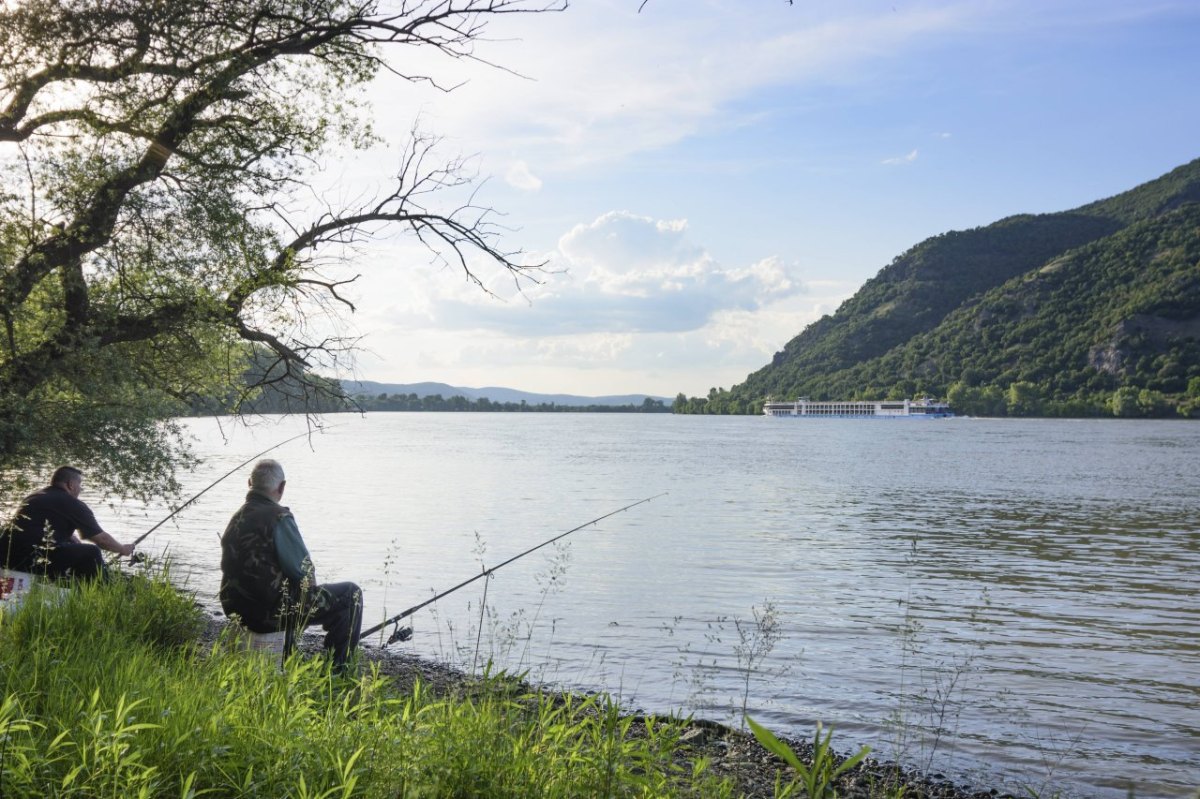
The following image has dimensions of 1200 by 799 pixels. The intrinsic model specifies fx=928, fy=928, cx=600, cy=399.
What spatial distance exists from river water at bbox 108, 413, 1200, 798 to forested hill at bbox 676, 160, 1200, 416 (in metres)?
110

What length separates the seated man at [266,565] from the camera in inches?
249

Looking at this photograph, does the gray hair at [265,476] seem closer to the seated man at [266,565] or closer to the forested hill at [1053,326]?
the seated man at [266,565]

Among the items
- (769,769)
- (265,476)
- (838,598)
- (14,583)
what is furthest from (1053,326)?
(14,583)

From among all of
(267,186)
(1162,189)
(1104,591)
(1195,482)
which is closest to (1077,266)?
(1162,189)

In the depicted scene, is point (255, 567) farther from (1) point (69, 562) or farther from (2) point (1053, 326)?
(2) point (1053, 326)

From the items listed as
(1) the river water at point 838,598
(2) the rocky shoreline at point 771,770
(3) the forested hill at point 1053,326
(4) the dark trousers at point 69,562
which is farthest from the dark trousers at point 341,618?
(3) the forested hill at point 1053,326

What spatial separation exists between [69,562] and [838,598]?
11.5 metres

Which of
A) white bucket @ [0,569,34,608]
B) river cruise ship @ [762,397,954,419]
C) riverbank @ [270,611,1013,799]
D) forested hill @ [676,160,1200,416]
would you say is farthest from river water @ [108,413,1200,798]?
river cruise ship @ [762,397,954,419]

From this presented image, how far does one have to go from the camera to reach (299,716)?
454 cm

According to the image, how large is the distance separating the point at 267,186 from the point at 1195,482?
40859 millimetres

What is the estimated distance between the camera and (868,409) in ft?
590

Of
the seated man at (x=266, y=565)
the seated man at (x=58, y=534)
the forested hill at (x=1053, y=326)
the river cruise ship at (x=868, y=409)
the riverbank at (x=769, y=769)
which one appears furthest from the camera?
the river cruise ship at (x=868, y=409)

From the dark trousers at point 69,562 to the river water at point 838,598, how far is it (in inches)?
90.9

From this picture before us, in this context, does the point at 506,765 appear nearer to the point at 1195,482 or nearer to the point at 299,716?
the point at 299,716
